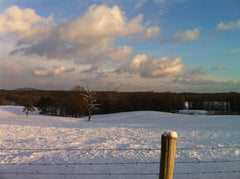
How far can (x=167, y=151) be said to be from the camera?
267 cm

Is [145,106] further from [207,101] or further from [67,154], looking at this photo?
[67,154]

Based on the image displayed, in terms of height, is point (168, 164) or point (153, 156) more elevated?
point (168, 164)

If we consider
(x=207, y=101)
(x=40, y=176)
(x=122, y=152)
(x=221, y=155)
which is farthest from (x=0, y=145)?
(x=207, y=101)

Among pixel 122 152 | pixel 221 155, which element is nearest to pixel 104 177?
pixel 122 152

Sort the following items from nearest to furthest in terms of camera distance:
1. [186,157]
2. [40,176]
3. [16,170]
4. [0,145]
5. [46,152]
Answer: [40,176], [16,170], [186,157], [46,152], [0,145]

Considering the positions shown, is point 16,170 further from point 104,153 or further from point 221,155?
point 221,155

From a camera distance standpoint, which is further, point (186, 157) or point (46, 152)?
point (46, 152)

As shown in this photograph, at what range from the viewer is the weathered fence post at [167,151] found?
8.61 feet

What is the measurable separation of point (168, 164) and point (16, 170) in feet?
20.6

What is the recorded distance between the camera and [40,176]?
5.75 metres

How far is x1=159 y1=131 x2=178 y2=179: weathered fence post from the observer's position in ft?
8.61

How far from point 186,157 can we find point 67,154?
583 centimetres

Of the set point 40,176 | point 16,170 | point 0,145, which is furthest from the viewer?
point 0,145

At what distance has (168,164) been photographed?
2725mm
